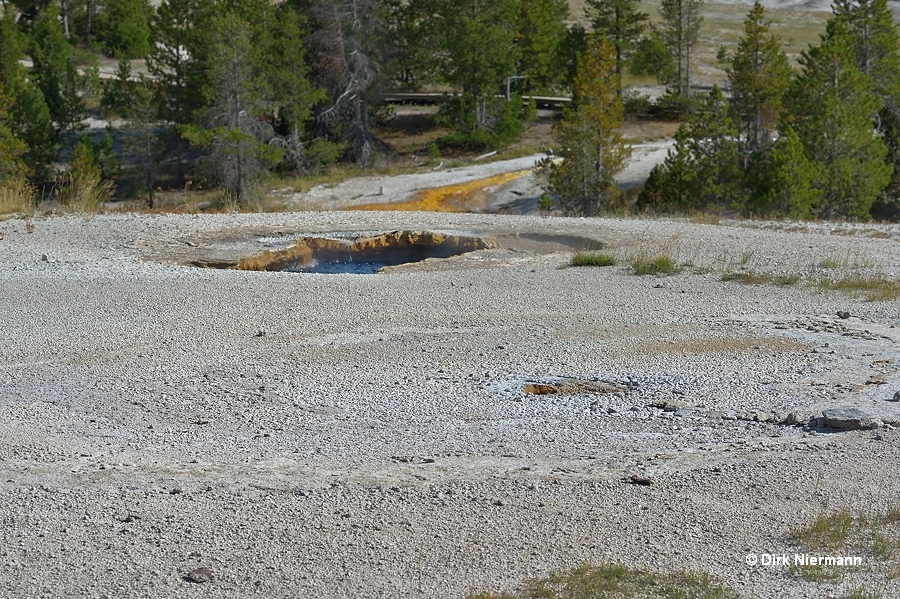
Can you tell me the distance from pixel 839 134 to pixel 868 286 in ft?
70.4

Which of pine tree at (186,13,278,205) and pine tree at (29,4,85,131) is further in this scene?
pine tree at (29,4,85,131)

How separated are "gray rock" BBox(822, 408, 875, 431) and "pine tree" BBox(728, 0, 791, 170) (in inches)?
1287

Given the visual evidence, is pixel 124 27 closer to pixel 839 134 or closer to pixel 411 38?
pixel 411 38

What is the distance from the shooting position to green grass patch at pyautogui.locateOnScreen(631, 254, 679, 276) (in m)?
14.9

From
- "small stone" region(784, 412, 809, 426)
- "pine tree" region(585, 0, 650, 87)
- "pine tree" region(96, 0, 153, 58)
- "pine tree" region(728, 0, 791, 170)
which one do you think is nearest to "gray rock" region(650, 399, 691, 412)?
"small stone" region(784, 412, 809, 426)

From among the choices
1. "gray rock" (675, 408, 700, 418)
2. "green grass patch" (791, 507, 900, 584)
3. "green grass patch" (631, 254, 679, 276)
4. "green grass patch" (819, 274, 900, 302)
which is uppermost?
"green grass patch" (631, 254, 679, 276)

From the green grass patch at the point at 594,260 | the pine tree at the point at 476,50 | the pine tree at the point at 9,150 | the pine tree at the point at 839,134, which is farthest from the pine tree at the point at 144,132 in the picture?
the green grass patch at the point at 594,260

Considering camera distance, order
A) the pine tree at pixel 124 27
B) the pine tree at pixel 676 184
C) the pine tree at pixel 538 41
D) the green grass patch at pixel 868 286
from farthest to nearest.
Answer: the pine tree at pixel 124 27
the pine tree at pixel 538 41
the pine tree at pixel 676 184
the green grass patch at pixel 868 286

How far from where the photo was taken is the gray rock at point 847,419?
796cm

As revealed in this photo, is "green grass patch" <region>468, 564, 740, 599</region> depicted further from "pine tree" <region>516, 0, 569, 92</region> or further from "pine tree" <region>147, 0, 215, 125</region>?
"pine tree" <region>516, 0, 569, 92</region>

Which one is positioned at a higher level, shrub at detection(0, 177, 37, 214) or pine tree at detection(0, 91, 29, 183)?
pine tree at detection(0, 91, 29, 183)

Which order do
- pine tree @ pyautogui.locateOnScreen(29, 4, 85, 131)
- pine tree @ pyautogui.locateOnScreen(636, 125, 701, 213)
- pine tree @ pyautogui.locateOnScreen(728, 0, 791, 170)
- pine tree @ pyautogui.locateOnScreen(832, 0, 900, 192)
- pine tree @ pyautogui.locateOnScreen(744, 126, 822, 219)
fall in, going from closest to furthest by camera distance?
1. pine tree @ pyautogui.locateOnScreen(744, 126, 822, 219)
2. pine tree @ pyautogui.locateOnScreen(636, 125, 701, 213)
3. pine tree @ pyautogui.locateOnScreen(728, 0, 791, 170)
4. pine tree @ pyautogui.locateOnScreen(832, 0, 900, 192)
5. pine tree @ pyautogui.locateOnScreen(29, 4, 85, 131)

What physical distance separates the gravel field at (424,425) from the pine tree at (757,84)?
25654 mm

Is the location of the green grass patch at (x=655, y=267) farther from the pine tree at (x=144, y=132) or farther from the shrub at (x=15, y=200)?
the pine tree at (x=144, y=132)
